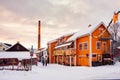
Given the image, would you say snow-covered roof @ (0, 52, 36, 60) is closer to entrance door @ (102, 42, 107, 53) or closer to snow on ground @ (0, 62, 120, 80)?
entrance door @ (102, 42, 107, 53)

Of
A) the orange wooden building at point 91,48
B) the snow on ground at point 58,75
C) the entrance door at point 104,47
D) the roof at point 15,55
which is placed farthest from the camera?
the roof at point 15,55

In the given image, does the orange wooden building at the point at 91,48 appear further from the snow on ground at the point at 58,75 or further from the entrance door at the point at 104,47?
the snow on ground at the point at 58,75

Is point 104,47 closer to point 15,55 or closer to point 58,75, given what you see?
point 15,55

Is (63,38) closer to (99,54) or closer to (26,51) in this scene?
(26,51)

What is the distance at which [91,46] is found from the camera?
51750mm

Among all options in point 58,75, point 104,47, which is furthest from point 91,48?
point 58,75

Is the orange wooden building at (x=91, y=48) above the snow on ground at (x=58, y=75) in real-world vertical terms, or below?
above

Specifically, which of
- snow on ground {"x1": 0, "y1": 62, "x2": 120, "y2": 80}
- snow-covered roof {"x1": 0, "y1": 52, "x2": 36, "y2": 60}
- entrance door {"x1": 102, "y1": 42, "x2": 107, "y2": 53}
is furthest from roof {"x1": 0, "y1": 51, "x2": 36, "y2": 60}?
snow on ground {"x1": 0, "y1": 62, "x2": 120, "y2": 80}

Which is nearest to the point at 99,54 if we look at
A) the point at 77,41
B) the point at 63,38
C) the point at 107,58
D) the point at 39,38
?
the point at 107,58

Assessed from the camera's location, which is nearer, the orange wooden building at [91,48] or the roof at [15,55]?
the orange wooden building at [91,48]

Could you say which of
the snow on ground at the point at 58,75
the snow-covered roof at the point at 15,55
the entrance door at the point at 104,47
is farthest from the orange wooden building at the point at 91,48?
the snow on ground at the point at 58,75

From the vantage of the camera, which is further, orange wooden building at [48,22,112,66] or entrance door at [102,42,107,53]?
entrance door at [102,42,107,53]

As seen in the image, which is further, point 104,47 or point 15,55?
point 15,55

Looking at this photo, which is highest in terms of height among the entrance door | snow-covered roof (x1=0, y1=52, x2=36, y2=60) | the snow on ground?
the entrance door
